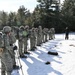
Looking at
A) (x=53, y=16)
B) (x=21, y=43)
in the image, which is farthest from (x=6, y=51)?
(x=53, y=16)

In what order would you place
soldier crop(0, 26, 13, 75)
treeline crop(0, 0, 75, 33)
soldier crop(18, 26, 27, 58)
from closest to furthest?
soldier crop(0, 26, 13, 75) < soldier crop(18, 26, 27, 58) < treeline crop(0, 0, 75, 33)

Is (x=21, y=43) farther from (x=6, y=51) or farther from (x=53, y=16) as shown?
(x=53, y=16)

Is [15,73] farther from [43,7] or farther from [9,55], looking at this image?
[43,7]

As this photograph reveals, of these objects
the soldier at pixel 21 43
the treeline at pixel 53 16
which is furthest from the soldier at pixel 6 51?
the treeline at pixel 53 16

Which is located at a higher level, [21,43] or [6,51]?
[6,51]

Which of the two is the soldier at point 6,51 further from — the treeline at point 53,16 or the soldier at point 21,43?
the treeline at point 53,16

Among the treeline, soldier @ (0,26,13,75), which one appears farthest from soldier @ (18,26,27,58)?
the treeline

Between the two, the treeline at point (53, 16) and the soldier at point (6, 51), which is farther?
the treeline at point (53, 16)

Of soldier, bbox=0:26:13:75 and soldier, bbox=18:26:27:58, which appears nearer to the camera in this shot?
soldier, bbox=0:26:13:75

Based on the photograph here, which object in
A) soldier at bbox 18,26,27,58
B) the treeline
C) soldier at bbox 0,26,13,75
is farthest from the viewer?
the treeline

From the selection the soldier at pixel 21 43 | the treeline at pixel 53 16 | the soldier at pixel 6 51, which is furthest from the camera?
the treeline at pixel 53 16

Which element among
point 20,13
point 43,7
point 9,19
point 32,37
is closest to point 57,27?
point 43,7

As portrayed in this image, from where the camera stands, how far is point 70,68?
449 inches

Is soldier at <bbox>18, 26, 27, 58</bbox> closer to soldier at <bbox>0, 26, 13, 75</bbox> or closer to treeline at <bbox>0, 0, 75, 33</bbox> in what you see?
soldier at <bbox>0, 26, 13, 75</bbox>
